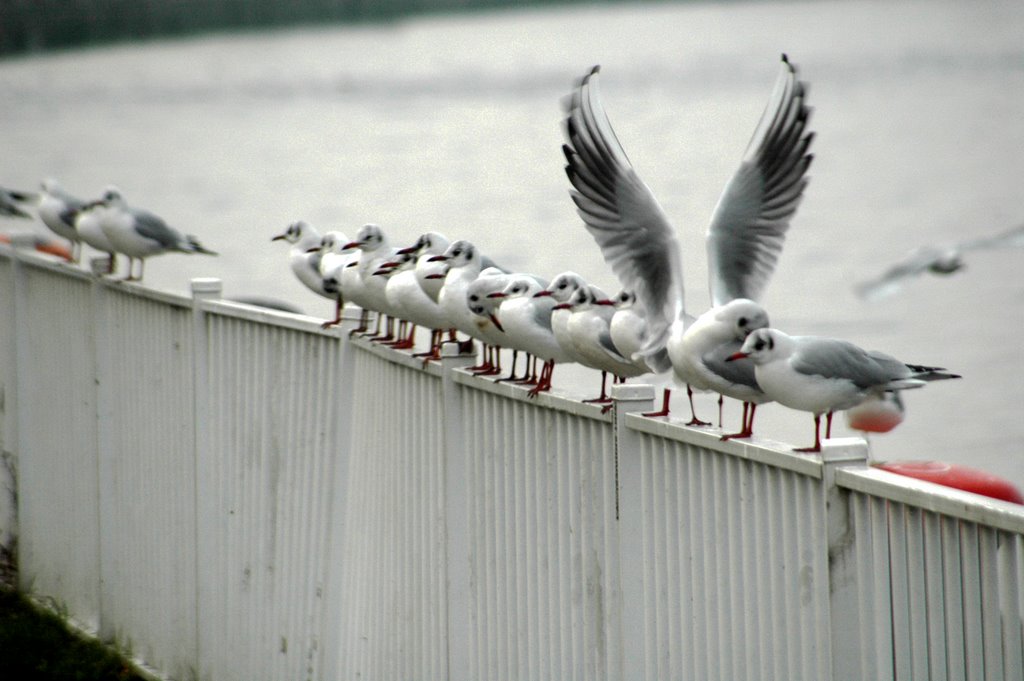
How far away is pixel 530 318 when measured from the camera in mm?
5164

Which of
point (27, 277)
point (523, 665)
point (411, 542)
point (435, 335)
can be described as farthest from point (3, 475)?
point (523, 665)

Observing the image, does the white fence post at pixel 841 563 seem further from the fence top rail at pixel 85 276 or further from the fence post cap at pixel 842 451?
the fence top rail at pixel 85 276

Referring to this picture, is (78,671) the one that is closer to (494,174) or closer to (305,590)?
(305,590)

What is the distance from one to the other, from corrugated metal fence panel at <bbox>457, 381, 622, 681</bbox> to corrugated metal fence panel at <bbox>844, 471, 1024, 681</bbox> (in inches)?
41.0

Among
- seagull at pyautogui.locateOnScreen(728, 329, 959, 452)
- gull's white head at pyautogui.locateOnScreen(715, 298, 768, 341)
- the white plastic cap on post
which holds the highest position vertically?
the white plastic cap on post

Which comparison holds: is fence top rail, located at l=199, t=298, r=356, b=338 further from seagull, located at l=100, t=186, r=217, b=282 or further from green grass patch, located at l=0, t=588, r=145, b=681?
seagull, located at l=100, t=186, r=217, b=282

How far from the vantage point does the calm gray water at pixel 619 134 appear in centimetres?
2798

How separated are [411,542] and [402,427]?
0.36m

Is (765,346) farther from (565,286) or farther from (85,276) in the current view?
(85,276)

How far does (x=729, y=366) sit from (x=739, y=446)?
Answer: 616 mm

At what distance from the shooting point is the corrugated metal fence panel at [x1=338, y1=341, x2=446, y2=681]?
5180 mm

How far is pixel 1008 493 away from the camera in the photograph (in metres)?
9.34

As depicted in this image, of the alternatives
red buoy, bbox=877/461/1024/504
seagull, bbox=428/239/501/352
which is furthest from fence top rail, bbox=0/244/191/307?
red buoy, bbox=877/461/1024/504

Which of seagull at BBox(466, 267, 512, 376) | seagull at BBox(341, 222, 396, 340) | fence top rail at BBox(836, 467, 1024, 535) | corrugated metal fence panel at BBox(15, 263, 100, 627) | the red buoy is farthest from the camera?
the red buoy
